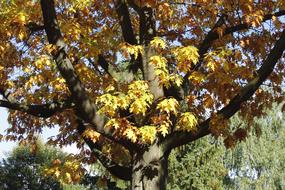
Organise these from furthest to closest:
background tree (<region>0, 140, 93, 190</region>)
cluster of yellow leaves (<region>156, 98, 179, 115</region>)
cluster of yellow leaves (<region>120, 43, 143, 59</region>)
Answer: background tree (<region>0, 140, 93, 190</region>)
cluster of yellow leaves (<region>120, 43, 143, 59</region>)
cluster of yellow leaves (<region>156, 98, 179, 115</region>)

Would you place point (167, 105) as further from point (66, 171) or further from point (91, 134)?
point (66, 171)

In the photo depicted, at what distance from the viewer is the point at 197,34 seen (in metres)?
10.7

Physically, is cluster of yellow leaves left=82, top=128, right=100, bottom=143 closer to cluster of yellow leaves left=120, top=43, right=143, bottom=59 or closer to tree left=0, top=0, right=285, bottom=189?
tree left=0, top=0, right=285, bottom=189

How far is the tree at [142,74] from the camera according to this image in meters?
8.09

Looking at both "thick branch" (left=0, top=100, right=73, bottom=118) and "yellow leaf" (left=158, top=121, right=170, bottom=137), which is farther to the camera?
"thick branch" (left=0, top=100, right=73, bottom=118)

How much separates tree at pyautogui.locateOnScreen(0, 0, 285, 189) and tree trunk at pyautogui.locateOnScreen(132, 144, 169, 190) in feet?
0.06

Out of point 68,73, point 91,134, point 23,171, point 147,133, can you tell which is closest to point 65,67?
point 68,73

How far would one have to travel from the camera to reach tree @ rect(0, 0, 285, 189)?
26.5 feet

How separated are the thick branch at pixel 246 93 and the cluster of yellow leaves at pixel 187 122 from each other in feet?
0.98

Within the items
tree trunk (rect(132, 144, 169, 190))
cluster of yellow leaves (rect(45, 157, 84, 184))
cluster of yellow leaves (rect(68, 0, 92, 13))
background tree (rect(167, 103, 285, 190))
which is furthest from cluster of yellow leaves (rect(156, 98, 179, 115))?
background tree (rect(167, 103, 285, 190))

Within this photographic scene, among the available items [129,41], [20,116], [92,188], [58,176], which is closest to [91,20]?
[129,41]

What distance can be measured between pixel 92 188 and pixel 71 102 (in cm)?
3132

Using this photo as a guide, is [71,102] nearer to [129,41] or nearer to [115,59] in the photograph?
[129,41]

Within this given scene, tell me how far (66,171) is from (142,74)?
272 cm
